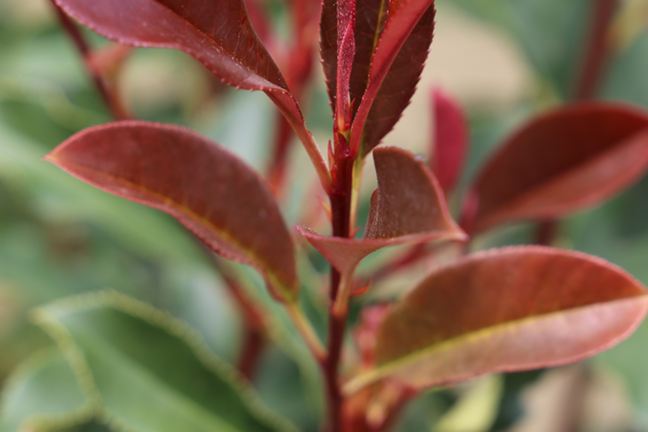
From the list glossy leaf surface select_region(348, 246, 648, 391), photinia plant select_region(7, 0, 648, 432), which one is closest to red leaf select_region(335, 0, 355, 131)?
photinia plant select_region(7, 0, 648, 432)

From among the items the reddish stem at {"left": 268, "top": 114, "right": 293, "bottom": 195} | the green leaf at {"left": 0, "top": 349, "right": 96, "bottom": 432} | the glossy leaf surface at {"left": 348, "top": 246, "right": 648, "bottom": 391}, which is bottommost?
the green leaf at {"left": 0, "top": 349, "right": 96, "bottom": 432}

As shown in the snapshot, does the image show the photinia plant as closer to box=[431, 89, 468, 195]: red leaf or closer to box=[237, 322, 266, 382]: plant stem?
box=[431, 89, 468, 195]: red leaf

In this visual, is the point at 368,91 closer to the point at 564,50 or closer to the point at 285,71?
the point at 285,71

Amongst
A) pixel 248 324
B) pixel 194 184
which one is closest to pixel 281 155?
pixel 248 324

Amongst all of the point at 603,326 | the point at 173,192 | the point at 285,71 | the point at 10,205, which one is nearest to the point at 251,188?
the point at 173,192

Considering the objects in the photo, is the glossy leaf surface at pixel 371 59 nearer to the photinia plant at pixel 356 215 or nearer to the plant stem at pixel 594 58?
the photinia plant at pixel 356 215

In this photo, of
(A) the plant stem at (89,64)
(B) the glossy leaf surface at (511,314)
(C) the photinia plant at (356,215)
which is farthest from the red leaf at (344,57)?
(A) the plant stem at (89,64)
